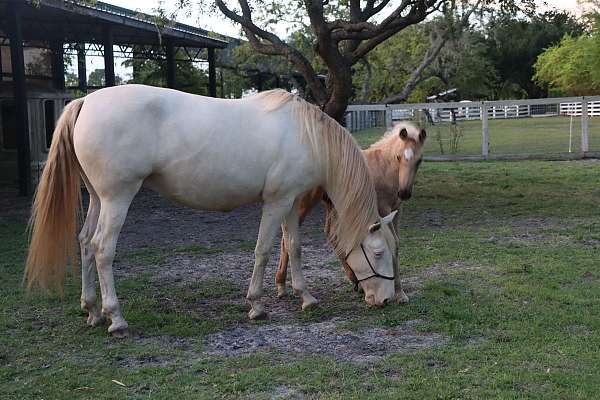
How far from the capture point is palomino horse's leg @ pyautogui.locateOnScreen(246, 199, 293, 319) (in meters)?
4.59

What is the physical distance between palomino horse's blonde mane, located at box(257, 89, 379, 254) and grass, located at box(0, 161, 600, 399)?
66cm

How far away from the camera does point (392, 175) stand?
5180mm

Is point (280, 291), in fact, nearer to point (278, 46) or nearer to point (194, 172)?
point (194, 172)

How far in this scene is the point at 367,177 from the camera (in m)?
4.71

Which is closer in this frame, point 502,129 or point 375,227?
point 375,227

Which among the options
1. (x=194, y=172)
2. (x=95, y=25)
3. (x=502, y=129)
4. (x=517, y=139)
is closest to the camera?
(x=194, y=172)

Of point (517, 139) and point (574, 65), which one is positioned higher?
point (574, 65)

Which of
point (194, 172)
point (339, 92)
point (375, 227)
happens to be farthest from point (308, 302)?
point (339, 92)

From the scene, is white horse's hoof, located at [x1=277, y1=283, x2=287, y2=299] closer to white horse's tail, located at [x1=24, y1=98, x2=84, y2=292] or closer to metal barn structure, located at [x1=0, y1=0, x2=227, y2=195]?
white horse's tail, located at [x1=24, y1=98, x2=84, y2=292]

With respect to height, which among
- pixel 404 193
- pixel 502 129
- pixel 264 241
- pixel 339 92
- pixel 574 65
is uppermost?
pixel 574 65

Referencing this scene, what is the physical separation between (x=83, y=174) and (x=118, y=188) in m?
0.49

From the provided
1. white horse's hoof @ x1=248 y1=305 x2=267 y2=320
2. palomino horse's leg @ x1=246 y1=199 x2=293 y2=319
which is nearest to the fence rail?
palomino horse's leg @ x1=246 y1=199 x2=293 y2=319

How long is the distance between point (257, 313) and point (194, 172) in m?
1.07

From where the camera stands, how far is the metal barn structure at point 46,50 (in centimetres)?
1177
